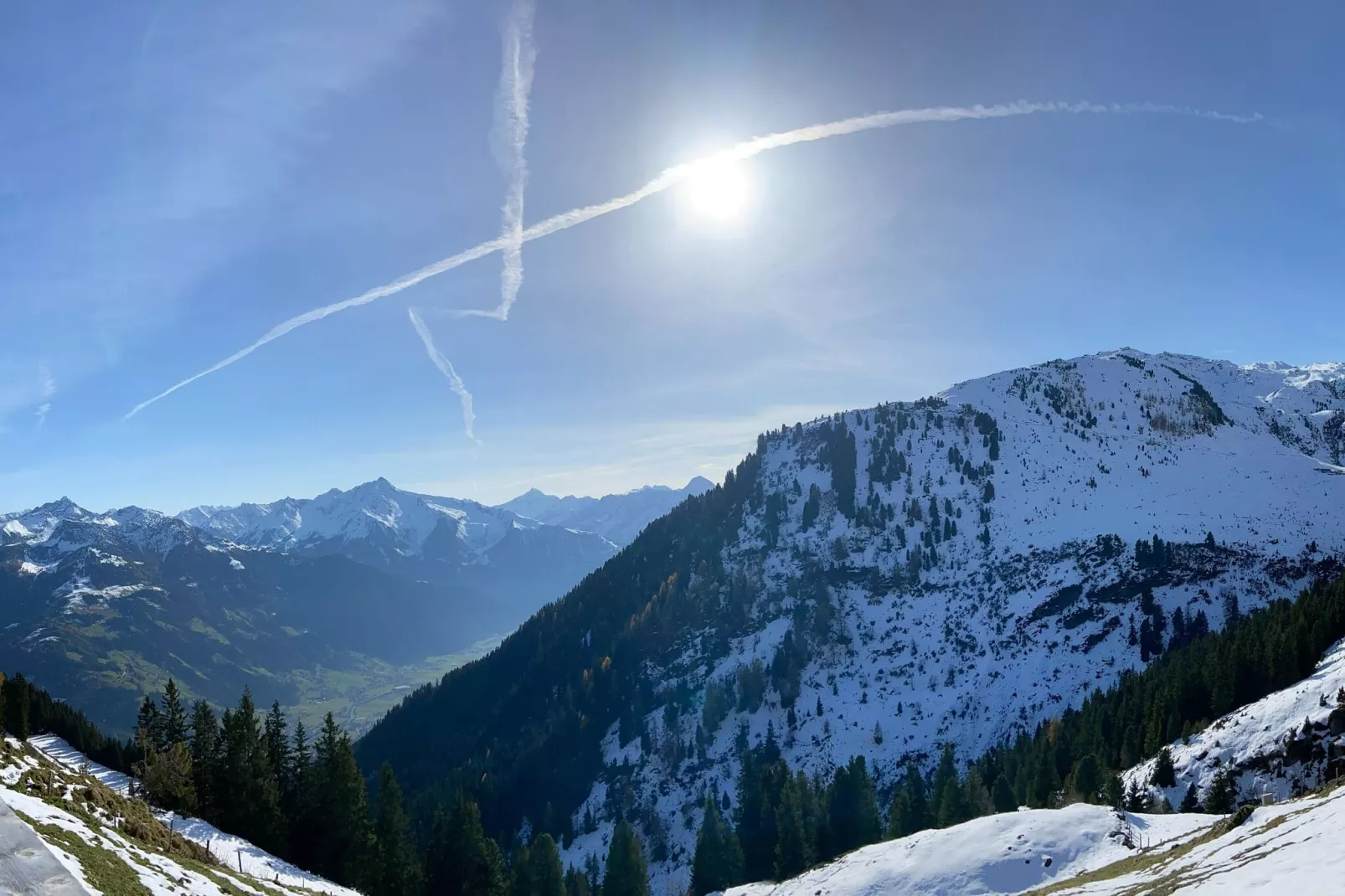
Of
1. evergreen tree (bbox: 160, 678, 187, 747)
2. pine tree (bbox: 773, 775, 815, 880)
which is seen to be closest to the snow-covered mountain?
pine tree (bbox: 773, 775, 815, 880)

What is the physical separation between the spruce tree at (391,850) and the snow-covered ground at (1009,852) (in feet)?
126

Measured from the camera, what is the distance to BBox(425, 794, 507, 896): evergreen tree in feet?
236

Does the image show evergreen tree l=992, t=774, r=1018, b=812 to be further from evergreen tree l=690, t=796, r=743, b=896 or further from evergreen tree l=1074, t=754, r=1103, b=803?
evergreen tree l=690, t=796, r=743, b=896

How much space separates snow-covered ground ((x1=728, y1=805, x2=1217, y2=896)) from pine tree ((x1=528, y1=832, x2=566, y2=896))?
38.8 meters

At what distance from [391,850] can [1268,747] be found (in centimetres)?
8602

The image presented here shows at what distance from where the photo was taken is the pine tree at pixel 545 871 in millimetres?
78625

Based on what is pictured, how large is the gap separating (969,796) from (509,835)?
127059mm

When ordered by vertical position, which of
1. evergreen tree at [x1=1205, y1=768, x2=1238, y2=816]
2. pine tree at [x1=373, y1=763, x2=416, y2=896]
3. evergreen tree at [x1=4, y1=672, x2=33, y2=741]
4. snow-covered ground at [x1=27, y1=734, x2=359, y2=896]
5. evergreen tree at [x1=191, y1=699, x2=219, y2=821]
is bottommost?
evergreen tree at [x1=1205, y1=768, x2=1238, y2=816]

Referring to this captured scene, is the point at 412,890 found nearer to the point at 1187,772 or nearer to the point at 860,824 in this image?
the point at 860,824

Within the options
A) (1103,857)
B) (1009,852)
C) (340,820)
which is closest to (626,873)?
(340,820)

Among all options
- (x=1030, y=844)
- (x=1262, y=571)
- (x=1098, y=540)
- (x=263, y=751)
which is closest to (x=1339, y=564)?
(x=1262, y=571)

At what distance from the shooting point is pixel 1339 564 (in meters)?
160

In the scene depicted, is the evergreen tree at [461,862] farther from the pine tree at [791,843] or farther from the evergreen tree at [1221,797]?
the evergreen tree at [1221,797]

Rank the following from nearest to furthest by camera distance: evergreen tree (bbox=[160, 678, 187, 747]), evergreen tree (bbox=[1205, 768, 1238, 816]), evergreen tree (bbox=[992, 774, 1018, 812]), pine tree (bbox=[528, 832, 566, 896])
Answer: evergreen tree (bbox=[1205, 768, 1238, 816]) → evergreen tree (bbox=[160, 678, 187, 747]) → pine tree (bbox=[528, 832, 566, 896]) → evergreen tree (bbox=[992, 774, 1018, 812])
